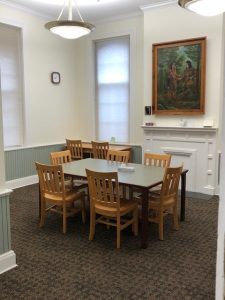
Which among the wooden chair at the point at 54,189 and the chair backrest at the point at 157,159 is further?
the chair backrest at the point at 157,159

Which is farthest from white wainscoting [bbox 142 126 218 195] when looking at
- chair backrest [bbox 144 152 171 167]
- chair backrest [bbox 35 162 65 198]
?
chair backrest [bbox 35 162 65 198]

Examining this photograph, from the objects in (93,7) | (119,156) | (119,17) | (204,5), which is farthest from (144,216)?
(119,17)

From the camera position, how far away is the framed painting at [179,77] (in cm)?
495

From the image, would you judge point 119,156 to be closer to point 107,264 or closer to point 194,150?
point 194,150

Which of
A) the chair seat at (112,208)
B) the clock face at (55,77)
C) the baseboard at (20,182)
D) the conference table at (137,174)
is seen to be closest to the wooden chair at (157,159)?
the conference table at (137,174)

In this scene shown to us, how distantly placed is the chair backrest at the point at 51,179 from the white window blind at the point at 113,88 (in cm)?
296

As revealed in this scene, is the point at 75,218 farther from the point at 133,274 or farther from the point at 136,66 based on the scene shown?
the point at 136,66

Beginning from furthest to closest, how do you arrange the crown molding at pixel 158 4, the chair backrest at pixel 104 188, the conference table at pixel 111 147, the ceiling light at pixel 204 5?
the conference table at pixel 111 147 → the crown molding at pixel 158 4 → the chair backrest at pixel 104 188 → the ceiling light at pixel 204 5

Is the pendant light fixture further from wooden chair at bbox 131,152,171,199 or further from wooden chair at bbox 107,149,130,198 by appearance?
wooden chair at bbox 131,152,171,199

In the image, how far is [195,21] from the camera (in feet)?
16.1

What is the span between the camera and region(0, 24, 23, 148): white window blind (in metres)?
5.25

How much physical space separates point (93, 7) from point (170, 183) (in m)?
3.71

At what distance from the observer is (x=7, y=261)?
8.86 ft

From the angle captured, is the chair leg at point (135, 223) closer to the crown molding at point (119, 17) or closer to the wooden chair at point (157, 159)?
the wooden chair at point (157, 159)
